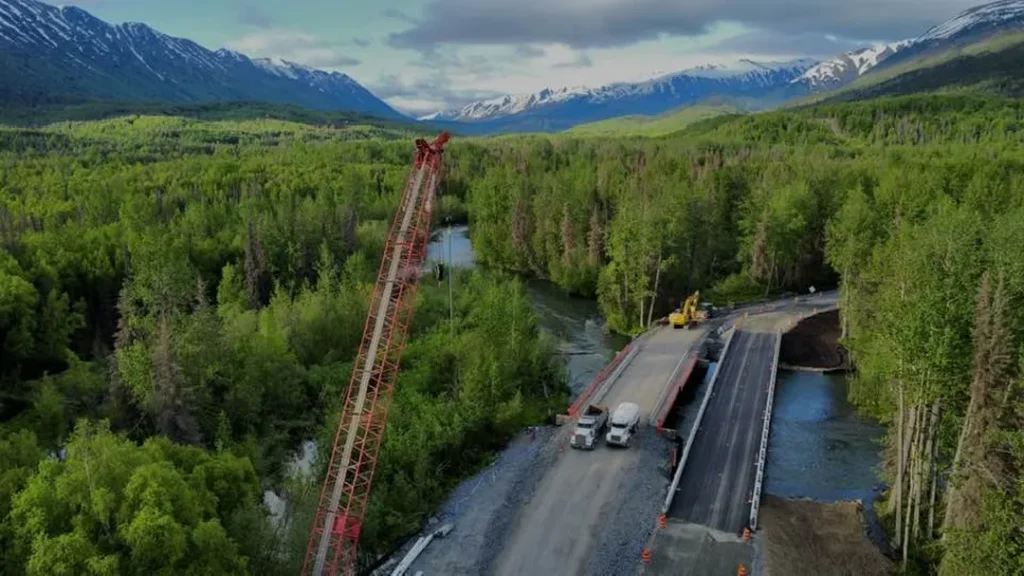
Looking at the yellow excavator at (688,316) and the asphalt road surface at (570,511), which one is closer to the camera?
the asphalt road surface at (570,511)

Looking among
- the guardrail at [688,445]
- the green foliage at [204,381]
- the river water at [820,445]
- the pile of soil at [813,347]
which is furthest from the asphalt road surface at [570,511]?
the pile of soil at [813,347]

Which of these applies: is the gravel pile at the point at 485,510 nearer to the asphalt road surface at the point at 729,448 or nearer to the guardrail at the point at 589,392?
the guardrail at the point at 589,392

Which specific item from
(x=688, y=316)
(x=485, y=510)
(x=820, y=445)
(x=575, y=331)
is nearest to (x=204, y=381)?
(x=485, y=510)

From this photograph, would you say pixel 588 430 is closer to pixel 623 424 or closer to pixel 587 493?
pixel 623 424

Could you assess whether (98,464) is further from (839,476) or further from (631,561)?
(839,476)

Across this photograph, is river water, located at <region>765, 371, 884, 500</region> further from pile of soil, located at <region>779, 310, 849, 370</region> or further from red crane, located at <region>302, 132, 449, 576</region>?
red crane, located at <region>302, 132, 449, 576</region>

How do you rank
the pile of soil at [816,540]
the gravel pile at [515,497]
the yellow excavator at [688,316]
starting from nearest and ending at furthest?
1. the pile of soil at [816,540]
2. the gravel pile at [515,497]
3. the yellow excavator at [688,316]
